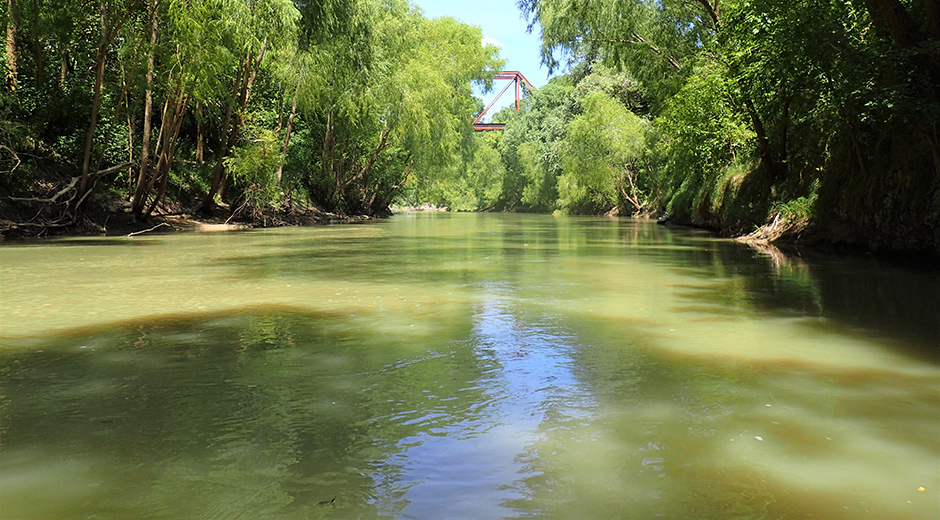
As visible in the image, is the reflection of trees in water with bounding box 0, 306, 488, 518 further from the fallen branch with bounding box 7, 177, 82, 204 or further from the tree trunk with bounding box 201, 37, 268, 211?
the tree trunk with bounding box 201, 37, 268, 211

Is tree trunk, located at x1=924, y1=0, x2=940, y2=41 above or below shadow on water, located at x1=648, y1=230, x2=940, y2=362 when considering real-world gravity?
above

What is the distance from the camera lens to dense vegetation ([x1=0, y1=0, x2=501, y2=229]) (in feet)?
59.0

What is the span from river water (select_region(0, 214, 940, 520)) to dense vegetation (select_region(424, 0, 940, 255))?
13.7ft

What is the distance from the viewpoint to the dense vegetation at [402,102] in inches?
447

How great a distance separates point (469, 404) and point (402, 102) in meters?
29.4

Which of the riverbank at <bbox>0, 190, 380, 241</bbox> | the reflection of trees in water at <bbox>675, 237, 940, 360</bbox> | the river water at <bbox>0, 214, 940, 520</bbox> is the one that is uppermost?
the riverbank at <bbox>0, 190, 380, 241</bbox>

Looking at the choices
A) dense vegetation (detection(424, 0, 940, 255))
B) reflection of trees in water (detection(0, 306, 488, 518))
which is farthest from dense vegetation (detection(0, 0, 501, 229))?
reflection of trees in water (detection(0, 306, 488, 518))

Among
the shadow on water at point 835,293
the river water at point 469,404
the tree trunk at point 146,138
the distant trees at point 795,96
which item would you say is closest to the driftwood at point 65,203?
the tree trunk at point 146,138

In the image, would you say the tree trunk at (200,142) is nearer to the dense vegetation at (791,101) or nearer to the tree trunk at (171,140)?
the tree trunk at (171,140)

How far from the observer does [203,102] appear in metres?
20.1

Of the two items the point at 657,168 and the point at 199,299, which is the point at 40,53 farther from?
the point at 657,168

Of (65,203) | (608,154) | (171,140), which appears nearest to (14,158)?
(65,203)

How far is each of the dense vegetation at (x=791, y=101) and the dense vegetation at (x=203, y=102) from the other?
8069 mm

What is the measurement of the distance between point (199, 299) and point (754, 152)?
1714 centimetres
